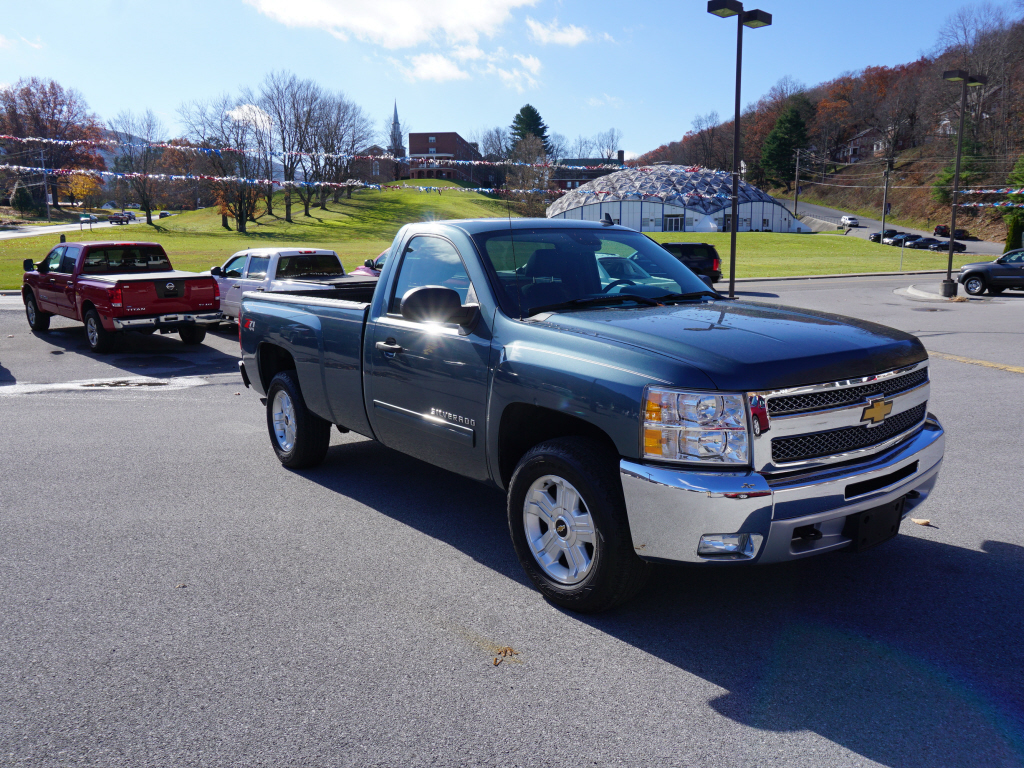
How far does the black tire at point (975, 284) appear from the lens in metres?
25.9

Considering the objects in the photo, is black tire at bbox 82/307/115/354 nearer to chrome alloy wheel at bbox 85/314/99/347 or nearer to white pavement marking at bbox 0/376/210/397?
chrome alloy wheel at bbox 85/314/99/347

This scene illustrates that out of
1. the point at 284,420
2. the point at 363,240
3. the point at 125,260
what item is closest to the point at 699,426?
the point at 284,420

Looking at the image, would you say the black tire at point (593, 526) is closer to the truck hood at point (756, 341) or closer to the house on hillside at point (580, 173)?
the truck hood at point (756, 341)

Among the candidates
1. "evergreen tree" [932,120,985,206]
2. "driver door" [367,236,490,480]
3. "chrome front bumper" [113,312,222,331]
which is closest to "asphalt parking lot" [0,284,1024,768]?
"driver door" [367,236,490,480]

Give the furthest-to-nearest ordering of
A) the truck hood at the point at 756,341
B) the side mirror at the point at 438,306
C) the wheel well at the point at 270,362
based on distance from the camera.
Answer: the wheel well at the point at 270,362, the side mirror at the point at 438,306, the truck hood at the point at 756,341

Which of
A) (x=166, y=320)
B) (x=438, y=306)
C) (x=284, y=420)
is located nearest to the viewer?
(x=438, y=306)

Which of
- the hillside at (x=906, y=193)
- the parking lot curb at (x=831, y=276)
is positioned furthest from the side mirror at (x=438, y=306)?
the hillside at (x=906, y=193)

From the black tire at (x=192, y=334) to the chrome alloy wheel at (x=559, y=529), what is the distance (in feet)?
40.7

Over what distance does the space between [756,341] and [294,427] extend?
3994mm

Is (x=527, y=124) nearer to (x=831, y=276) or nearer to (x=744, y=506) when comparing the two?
(x=831, y=276)

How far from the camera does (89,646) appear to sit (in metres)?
3.51

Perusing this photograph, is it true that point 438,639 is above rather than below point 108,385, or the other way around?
above

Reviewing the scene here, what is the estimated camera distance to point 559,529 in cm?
381

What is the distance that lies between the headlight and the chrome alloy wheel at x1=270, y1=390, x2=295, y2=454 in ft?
12.4
